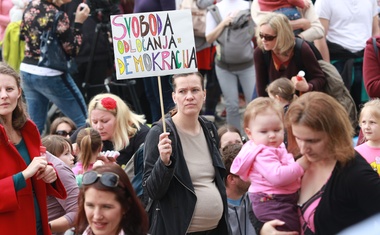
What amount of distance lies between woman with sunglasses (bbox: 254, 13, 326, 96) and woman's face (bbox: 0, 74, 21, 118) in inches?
120

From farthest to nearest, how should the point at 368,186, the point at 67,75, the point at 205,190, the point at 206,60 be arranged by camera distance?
1. the point at 206,60
2. the point at 67,75
3. the point at 205,190
4. the point at 368,186

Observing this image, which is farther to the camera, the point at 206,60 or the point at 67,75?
the point at 206,60

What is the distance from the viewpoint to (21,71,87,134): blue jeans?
9.11m

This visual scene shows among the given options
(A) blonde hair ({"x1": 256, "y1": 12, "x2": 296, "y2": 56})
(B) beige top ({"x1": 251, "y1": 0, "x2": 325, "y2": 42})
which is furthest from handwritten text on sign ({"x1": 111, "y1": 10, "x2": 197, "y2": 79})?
(B) beige top ({"x1": 251, "y1": 0, "x2": 325, "y2": 42})

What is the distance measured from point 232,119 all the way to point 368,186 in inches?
241

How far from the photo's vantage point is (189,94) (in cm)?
563

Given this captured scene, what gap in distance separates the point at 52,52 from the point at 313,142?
210 inches

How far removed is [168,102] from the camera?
952 centimetres

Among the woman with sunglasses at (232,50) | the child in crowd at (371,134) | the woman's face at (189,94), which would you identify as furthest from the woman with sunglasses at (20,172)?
the woman with sunglasses at (232,50)

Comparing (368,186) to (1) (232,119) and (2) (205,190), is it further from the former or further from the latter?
(1) (232,119)

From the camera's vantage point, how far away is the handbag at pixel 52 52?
8.91 meters

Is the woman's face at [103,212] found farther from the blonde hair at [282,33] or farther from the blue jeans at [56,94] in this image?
the blue jeans at [56,94]

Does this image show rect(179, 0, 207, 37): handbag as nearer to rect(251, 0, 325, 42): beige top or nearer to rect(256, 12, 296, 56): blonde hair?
rect(251, 0, 325, 42): beige top

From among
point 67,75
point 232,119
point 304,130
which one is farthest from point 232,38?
point 304,130
